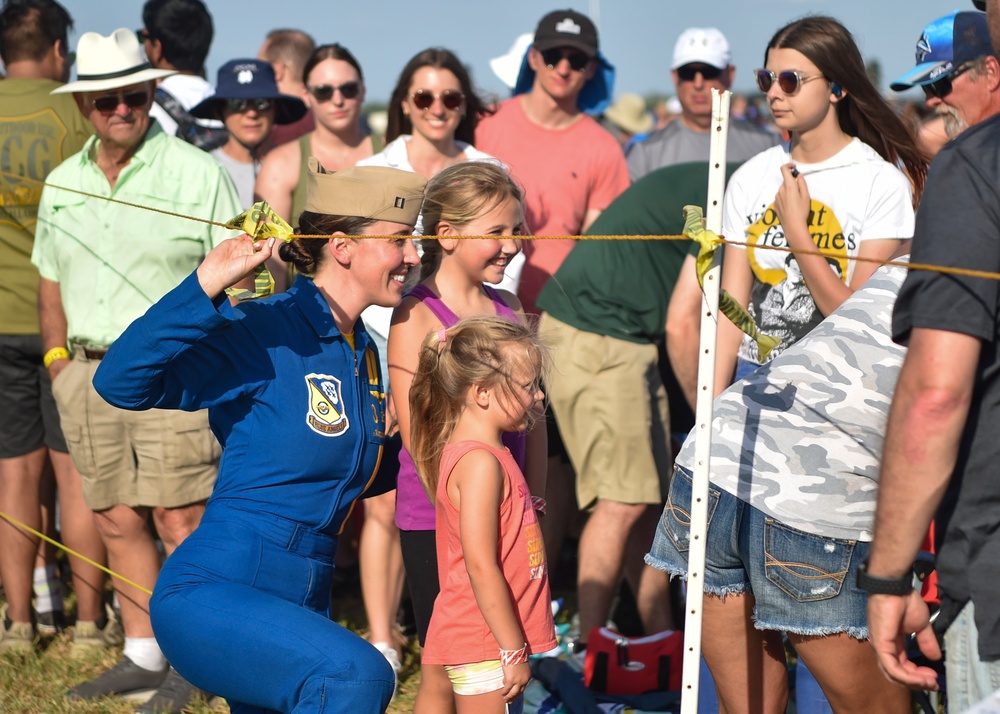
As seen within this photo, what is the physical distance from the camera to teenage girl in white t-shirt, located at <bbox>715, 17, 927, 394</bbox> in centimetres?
382

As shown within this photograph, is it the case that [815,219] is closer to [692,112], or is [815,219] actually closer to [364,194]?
[364,194]

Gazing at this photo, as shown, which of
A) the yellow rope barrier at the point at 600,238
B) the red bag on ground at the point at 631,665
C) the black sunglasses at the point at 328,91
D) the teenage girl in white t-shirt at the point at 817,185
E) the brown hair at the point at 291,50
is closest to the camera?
the yellow rope barrier at the point at 600,238

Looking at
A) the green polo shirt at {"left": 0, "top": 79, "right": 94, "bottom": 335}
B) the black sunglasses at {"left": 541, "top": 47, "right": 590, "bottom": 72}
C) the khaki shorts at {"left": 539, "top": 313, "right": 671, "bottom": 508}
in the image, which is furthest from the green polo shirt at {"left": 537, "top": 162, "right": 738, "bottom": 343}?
the green polo shirt at {"left": 0, "top": 79, "right": 94, "bottom": 335}

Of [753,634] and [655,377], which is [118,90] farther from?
[753,634]

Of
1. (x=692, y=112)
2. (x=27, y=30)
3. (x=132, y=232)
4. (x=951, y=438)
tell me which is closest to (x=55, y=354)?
(x=132, y=232)

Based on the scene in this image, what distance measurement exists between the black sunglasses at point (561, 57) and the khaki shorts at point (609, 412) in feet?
5.75

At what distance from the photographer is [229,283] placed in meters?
2.63

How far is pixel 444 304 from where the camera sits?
11.2 feet

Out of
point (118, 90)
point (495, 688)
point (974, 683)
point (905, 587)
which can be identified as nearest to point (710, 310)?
point (905, 587)

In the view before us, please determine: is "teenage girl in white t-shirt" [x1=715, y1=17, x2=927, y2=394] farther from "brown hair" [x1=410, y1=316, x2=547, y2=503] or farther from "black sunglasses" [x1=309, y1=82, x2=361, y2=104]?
"black sunglasses" [x1=309, y1=82, x2=361, y2=104]

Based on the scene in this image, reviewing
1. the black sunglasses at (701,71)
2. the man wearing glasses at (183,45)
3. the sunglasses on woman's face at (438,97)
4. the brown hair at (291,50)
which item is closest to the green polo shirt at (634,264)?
the sunglasses on woman's face at (438,97)

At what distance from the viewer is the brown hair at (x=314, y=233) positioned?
10.2ft

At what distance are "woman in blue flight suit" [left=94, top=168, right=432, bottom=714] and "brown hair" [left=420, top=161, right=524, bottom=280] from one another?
260 mm

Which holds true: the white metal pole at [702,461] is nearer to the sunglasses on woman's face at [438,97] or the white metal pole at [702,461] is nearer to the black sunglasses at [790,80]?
the black sunglasses at [790,80]
